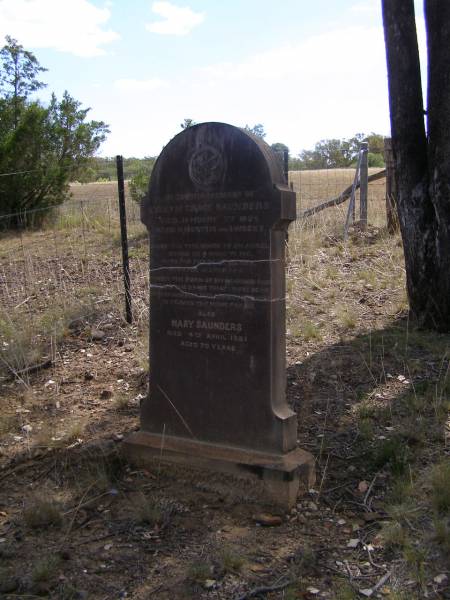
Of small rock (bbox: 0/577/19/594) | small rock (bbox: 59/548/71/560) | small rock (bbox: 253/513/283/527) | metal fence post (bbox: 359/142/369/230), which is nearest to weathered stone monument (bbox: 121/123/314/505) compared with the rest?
small rock (bbox: 253/513/283/527)

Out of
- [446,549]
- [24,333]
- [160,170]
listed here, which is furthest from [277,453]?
[24,333]

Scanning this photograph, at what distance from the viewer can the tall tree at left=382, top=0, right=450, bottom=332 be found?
6148 mm

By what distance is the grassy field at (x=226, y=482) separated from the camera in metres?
3.15

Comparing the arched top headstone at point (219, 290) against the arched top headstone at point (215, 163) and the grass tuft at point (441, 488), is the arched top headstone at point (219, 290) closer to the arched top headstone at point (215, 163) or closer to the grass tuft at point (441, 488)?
the arched top headstone at point (215, 163)

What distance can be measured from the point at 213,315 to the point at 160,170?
1.02 meters

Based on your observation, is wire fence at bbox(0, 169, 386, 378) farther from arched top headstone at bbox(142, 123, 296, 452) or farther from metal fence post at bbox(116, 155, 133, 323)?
arched top headstone at bbox(142, 123, 296, 452)

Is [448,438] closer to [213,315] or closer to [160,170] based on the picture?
[213,315]

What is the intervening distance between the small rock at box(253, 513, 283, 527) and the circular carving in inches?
78.6

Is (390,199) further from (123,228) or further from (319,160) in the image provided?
(319,160)

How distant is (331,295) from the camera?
7961 millimetres

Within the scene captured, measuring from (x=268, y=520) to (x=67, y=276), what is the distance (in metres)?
6.63

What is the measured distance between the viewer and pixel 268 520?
3.65m

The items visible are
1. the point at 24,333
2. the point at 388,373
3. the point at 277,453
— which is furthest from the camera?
the point at 24,333

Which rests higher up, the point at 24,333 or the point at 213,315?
the point at 213,315
